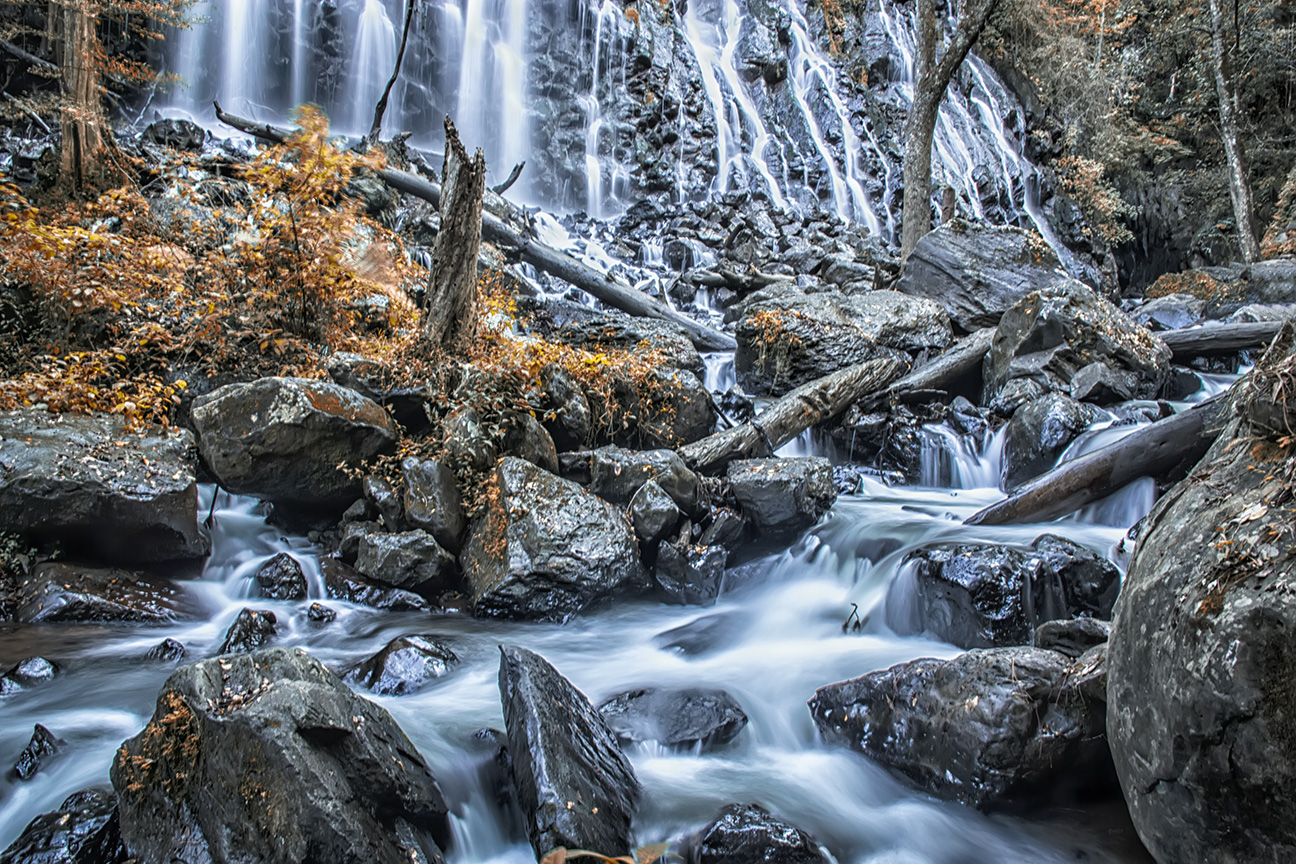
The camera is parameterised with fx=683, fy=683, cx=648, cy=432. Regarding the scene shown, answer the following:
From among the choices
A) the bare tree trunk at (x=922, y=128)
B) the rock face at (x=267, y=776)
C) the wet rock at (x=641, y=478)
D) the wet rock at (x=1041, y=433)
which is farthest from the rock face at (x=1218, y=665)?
the bare tree trunk at (x=922, y=128)

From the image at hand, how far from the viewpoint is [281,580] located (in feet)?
18.1

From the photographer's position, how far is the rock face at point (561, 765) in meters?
2.86

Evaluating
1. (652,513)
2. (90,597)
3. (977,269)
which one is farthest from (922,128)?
(90,597)

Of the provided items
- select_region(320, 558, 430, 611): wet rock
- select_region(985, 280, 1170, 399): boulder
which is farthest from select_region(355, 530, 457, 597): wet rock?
select_region(985, 280, 1170, 399): boulder

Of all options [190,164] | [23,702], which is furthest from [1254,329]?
[190,164]

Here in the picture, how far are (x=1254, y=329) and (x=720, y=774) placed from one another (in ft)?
32.7

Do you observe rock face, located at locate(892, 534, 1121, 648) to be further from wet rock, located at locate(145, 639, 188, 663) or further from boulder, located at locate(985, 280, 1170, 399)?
wet rock, located at locate(145, 639, 188, 663)

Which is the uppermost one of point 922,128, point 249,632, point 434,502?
point 922,128

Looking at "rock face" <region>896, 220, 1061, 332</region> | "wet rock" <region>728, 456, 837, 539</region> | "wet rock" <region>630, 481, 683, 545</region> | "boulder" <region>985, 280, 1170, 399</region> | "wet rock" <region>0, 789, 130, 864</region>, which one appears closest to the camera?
"wet rock" <region>0, 789, 130, 864</region>

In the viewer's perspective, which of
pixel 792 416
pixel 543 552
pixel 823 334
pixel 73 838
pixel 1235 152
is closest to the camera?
pixel 73 838

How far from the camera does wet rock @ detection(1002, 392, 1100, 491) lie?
717cm

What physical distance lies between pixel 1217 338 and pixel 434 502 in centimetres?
1054

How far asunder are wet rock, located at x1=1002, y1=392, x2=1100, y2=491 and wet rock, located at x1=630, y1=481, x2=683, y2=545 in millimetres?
3926

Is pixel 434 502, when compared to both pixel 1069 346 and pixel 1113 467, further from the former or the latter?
pixel 1069 346
